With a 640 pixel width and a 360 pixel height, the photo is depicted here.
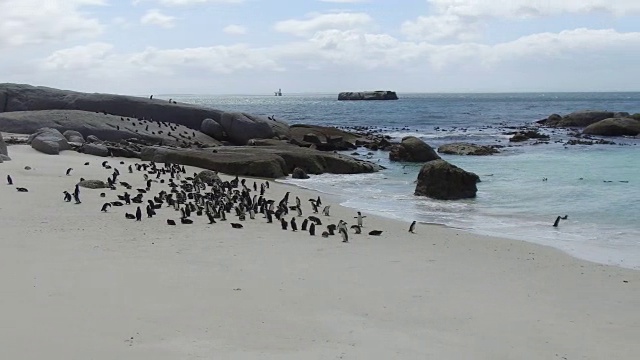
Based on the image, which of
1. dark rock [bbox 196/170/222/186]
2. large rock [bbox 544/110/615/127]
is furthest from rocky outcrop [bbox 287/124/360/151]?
large rock [bbox 544/110/615/127]

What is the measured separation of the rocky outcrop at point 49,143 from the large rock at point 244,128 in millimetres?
9774

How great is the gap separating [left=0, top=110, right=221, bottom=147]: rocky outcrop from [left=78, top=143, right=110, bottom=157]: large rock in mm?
3330

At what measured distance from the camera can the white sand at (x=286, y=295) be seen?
6.20 meters

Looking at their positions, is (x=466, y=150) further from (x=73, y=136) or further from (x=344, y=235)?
(x=344, y=235)

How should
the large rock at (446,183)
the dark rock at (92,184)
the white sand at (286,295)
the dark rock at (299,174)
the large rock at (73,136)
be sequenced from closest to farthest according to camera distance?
the white sand at (286,295) → the dark rock at (92,184) → the large rock at (446,183) → the dark rock at (299,174) → the large rock at (73,136)

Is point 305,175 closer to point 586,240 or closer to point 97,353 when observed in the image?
point 586,240

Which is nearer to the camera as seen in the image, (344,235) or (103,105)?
(344,235)

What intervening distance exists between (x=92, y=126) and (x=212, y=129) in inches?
246

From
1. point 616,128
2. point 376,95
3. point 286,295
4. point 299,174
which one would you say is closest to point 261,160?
point 299,174

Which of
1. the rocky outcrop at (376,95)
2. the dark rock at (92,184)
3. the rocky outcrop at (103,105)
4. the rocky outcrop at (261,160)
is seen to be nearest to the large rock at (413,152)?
the rocky outcrop at (261,160)

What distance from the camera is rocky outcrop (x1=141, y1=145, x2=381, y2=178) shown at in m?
Answer: 23.2

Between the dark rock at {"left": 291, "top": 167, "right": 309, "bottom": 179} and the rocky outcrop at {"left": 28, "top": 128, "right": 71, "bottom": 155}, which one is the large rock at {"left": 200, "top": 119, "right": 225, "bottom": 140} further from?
the dark rock at {"left": 291, "top": 167, "right": 309, "bottom": 179}

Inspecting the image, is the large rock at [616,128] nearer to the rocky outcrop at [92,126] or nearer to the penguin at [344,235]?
the rocky outcrop at [92,126]

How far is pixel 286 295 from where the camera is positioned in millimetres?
7867
